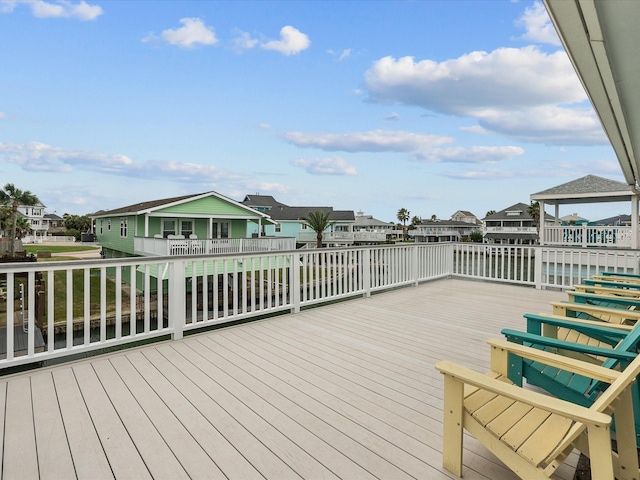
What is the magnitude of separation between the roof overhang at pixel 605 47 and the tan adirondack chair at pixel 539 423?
1.44 metres

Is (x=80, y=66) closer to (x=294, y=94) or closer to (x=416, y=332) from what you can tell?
(x=294, y=94)

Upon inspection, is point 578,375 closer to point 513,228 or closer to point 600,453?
point 600,453

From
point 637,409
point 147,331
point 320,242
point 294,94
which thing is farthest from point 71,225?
point 637,409

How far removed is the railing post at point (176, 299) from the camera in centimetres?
371

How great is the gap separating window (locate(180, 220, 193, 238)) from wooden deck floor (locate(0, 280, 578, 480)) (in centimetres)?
1609

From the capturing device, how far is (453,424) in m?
1.61

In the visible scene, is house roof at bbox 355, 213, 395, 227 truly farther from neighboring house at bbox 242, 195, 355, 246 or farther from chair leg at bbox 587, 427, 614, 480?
chair leg at bbox 587, 427, 614, 480

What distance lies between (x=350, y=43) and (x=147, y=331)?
11.2m

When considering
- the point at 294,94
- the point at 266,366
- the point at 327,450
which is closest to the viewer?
the point at 327,450

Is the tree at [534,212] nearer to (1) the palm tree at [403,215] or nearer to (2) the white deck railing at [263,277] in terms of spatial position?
(1) the palm tree at [403,215]

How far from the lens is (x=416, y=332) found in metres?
3.98

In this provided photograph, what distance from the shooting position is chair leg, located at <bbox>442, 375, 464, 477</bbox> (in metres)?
1.57

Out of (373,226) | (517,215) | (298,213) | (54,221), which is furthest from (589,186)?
(54,221)

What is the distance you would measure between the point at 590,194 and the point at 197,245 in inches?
605
